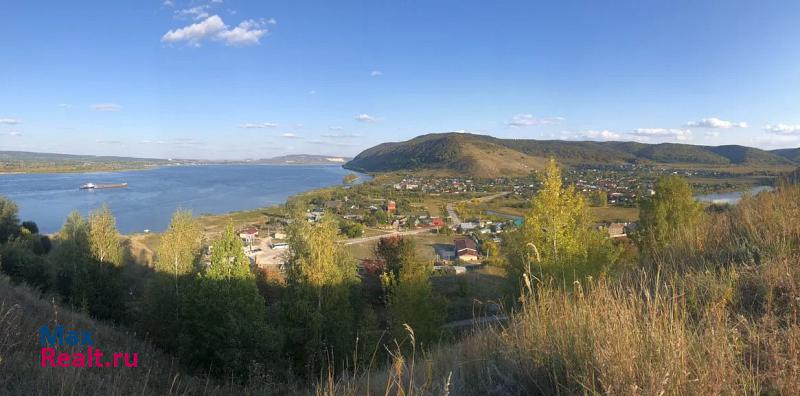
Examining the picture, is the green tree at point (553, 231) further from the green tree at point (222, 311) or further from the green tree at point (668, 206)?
the green tree at point (668, 206)

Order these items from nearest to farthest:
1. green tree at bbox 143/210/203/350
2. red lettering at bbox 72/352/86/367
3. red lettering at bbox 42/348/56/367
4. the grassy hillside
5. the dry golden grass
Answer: the dry golden grass < red lettering at bbox 42/348/56/367 < red lettering at bbox 72/352/86/367 < green tree at bbox 143/210/203/350 < the grassy hillside

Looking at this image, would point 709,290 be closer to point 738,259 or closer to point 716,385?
point 738,259

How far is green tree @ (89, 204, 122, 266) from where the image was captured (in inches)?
Result: 568

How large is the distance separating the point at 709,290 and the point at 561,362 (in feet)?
5.96

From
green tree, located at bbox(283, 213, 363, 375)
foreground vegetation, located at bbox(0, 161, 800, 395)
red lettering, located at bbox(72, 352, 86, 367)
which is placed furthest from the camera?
green tree, located at bbox(283, 213, 363, 375)

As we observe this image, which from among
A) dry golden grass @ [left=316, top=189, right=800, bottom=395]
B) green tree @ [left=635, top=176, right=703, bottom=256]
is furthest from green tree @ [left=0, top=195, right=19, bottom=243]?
green tree @ [left=635, top=176, right=703, bottom=256]

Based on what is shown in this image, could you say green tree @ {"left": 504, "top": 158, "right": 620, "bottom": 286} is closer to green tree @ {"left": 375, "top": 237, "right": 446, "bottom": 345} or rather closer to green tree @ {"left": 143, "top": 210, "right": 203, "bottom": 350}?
green tree @ {"left": 375, "top": 237, "right": 446, "bottom": 345}

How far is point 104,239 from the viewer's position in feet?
48.0

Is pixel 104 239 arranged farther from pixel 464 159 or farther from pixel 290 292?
pixel 464 159

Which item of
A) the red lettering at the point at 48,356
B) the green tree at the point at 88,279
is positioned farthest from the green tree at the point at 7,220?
the red lettering at the point at 48,356

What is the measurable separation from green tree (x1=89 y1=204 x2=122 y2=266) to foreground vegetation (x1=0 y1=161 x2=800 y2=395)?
72 mm

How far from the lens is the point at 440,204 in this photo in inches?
2997

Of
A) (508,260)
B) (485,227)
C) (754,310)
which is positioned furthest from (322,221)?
(485,227)

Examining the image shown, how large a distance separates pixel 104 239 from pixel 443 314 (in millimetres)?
12536
